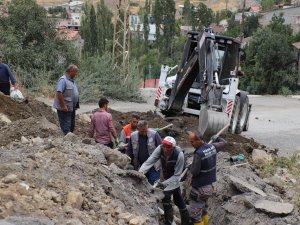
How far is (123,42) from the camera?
26.8 m

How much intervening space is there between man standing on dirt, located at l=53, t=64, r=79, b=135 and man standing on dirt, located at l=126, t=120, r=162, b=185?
6.46 ft

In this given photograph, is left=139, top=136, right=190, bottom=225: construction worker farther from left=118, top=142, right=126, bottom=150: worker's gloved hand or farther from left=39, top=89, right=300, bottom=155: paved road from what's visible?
left=39, top=89, right=300, bottom=155: paved road

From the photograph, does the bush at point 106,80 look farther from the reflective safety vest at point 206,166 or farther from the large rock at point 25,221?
the large rock at point 25,221

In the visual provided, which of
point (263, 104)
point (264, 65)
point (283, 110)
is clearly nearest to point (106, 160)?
point (283, 110)

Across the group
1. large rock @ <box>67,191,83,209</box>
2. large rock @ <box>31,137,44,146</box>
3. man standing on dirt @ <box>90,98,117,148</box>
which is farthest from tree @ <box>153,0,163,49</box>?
large rock @ <box>67,191,83,209</box>

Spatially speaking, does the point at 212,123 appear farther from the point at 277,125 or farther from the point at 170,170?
the point at 277,125

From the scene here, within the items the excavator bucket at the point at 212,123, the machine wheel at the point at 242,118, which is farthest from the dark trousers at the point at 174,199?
the machine wheel at the point at 242,118

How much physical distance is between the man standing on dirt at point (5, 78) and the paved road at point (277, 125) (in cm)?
656

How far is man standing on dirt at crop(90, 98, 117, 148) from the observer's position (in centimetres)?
978

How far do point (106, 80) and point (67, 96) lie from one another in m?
14.3

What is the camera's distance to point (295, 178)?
11.3m

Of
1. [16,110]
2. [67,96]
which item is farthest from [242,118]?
[67,96]

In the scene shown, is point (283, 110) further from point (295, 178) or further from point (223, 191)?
point (223, 191)

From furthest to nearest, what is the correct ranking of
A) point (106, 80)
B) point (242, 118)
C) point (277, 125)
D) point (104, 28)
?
point (104, 28) < point (106, 80) < point (277, 125) < point (242, 118)
